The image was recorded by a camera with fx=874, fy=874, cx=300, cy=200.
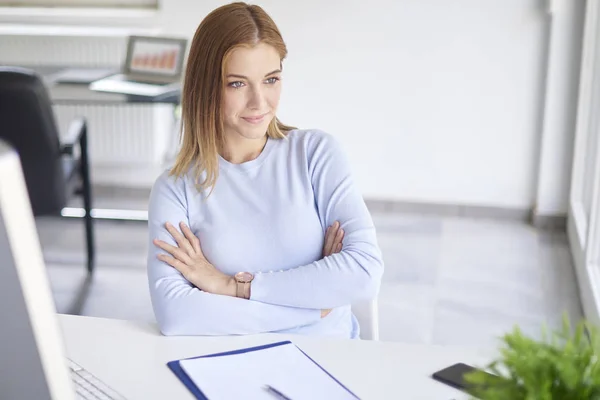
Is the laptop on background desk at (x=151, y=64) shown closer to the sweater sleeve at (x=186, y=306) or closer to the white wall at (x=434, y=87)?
the white wall at (x=434, y=87)

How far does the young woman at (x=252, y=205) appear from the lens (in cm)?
160

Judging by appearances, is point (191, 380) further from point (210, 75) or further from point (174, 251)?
point (210, 75)

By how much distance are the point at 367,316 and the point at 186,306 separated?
0.41 meters

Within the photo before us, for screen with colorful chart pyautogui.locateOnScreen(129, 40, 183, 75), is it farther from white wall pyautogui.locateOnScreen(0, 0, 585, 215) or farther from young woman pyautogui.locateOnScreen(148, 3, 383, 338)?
young woman pyautogui.locateOnScreen(148, 3, 383, 338)

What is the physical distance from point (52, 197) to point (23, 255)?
99.9 inches

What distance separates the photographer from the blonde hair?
1.64 m

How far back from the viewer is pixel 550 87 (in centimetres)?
409

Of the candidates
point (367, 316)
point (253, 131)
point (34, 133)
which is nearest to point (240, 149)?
point (253, 131)

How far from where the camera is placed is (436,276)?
362cm

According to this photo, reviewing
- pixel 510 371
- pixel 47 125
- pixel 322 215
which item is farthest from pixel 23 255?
pixel 47 125

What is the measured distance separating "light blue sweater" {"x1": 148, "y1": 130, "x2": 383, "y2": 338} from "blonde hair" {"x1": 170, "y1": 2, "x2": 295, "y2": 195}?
0.04m

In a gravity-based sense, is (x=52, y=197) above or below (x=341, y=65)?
below

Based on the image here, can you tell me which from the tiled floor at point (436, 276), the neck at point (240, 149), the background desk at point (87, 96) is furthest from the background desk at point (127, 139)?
the neck at point (240, 149)

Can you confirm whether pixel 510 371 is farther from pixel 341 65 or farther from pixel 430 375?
pixel 341 65
